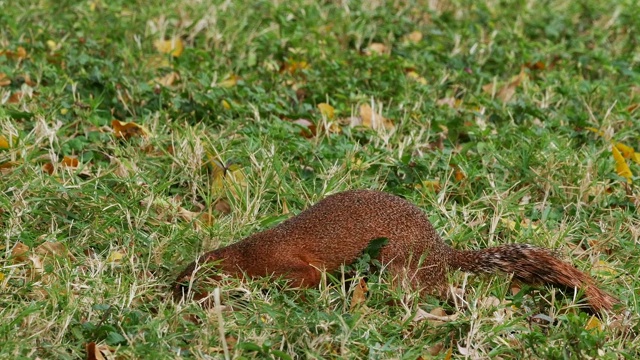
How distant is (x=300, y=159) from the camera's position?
17.0 ft

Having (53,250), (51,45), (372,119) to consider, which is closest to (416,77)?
(372,119)

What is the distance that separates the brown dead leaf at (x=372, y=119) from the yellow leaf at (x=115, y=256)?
1.87m

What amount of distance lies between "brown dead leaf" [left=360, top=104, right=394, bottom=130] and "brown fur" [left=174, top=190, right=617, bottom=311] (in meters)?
1.55

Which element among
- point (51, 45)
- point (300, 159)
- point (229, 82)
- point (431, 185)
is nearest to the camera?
point (431, 185)

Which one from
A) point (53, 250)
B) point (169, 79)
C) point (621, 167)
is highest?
point (53, 250)

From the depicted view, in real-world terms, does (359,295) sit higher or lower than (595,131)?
higher

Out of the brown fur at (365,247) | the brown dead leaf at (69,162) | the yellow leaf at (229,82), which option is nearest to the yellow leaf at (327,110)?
the yellow leaf at (229,82)

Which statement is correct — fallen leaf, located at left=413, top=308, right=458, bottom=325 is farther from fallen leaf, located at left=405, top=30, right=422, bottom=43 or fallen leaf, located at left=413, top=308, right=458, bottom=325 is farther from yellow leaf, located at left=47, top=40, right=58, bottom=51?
fallen leaf, located at left=405, top=30, right=422, bottom=43

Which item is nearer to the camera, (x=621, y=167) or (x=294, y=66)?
(x=621, y=167)

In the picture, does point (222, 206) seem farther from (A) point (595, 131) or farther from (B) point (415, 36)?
→ (B) point (415, 36)

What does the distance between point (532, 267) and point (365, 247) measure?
0.65m

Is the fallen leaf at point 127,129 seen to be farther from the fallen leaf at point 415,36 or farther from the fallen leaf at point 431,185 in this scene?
the fallen leaf at point 415,36

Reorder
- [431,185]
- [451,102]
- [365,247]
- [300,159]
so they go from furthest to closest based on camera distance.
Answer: [451,102], [300,159], [431,185], [365,247]

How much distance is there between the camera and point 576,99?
616 cm
